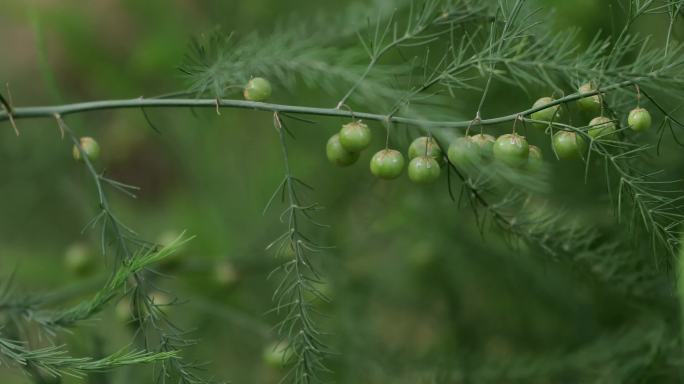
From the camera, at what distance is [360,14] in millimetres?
789

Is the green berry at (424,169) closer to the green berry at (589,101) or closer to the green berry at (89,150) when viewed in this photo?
the green berry at (589,101)

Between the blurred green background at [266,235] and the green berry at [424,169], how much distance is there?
21cm

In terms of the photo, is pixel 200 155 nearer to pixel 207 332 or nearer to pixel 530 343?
pixel 207 332

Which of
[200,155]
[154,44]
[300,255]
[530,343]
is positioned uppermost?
[300,255]

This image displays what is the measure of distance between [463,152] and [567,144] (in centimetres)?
7

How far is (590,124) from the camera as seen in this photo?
446mm

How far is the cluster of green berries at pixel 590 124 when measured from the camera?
44 centimetres

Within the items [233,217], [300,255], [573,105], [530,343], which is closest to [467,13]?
[573,105]

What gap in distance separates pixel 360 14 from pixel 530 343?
0.46 m

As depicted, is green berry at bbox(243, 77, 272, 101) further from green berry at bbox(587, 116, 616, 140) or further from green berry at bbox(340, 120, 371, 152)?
green berry at bbox(587, 116, 616, 140)

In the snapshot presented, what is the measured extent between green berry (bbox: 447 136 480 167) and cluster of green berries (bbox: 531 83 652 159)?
52 mm

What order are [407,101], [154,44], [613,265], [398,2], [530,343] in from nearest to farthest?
[407,101]
[613,265]
[398,2]
[530,343]
[154,44]

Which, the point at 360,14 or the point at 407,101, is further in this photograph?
the point at 360,14

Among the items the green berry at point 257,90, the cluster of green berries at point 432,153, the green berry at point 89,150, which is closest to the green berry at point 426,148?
the cluster of green berries at point 432,153
